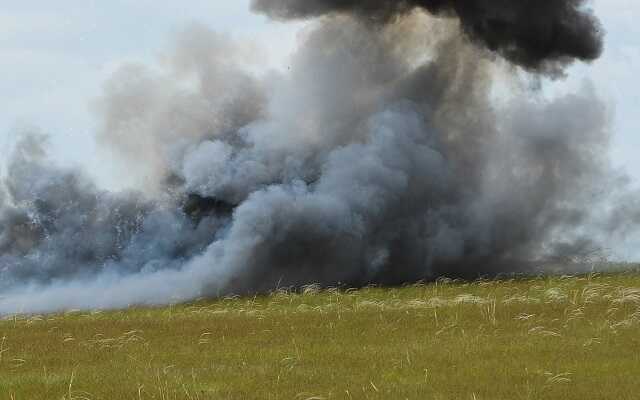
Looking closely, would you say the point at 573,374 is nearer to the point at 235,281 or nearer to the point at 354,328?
the point at 354,328

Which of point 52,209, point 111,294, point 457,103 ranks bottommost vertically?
point 111,294

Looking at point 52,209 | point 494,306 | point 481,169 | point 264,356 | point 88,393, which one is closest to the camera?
point 88,393

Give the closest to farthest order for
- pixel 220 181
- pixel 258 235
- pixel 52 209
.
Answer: pixel 258 235
pixel 220 181
pixel 52 209

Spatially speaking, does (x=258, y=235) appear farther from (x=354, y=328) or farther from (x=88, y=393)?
(x=88, y=393)

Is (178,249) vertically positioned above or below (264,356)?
above

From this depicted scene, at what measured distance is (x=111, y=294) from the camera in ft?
158

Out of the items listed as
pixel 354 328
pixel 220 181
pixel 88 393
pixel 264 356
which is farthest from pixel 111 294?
pixel 88 393

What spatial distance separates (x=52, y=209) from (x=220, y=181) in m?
12.0

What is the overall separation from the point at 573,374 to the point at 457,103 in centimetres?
4666

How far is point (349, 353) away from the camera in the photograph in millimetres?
22250

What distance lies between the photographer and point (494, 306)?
30406mm

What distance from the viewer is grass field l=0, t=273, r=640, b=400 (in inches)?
710

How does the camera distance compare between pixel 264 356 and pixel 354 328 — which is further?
pixel 354 328

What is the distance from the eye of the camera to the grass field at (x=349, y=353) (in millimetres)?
18031
